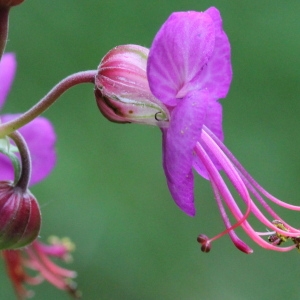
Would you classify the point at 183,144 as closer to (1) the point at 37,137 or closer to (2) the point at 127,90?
(2) the point at 127,90

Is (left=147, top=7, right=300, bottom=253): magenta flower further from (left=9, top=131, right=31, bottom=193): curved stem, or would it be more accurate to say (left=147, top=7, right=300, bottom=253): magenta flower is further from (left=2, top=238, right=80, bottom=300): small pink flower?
(left=2, top=238, right=80, bottom=300): small pink flower

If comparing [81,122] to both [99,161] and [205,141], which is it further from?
[205,141]

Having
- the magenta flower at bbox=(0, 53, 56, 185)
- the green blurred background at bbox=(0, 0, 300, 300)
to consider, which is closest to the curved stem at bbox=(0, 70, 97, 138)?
the magenta flower at bbox=(0, 53, 56, 185)

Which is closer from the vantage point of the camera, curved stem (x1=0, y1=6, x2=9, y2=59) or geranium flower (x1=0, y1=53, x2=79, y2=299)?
curved stem (x1=0, y1=6, x2=9, y2=59)

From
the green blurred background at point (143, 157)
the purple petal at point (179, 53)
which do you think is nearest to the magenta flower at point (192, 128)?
the purple petal at point (179, 53)

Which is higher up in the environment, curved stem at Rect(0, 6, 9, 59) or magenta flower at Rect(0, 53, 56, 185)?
curved stem at Rect(0, 6, 9, 59)

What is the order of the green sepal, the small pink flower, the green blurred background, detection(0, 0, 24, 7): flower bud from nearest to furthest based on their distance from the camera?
detection(0, 0, 24, 7): flower bud
the green sepal
the small pink flower
the green blurred background

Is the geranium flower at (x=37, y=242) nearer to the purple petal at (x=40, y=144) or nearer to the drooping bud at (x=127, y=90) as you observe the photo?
the purple petal at (x=40, y=144)
